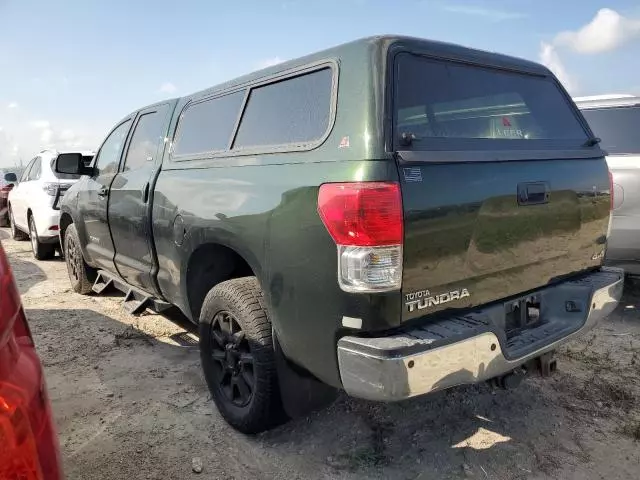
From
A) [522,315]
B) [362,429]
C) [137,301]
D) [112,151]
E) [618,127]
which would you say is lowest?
[362,429]

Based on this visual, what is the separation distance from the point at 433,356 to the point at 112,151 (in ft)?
12.5

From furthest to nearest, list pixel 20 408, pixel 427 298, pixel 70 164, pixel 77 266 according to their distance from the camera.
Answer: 1. pixel 77 266
2. pixel 70 164
3. pixel 427 298
4. pixel 20 408

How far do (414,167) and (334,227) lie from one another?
16.4 inches

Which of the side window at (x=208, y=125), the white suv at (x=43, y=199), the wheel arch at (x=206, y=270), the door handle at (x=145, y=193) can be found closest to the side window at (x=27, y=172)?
the white suv at (x=43, y=199)

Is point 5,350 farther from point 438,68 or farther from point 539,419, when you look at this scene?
point 539,419

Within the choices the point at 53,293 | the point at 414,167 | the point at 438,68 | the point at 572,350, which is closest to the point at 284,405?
the point at 414,167

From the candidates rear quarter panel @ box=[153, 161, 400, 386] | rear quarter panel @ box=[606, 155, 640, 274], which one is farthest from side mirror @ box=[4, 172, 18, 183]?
rear quarter panel @ box=[606, 155, 640, 274]

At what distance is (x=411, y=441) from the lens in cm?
284

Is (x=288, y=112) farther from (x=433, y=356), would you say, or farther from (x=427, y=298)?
(x=433, y=356)

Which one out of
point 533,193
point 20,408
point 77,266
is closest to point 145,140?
point 77,266

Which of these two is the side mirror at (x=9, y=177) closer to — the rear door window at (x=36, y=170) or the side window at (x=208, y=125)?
the rear door window at (x=36, y=170)

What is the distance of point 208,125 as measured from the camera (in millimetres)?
3379

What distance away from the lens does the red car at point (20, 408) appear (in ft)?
3.39

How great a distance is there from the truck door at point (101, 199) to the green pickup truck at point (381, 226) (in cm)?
119
